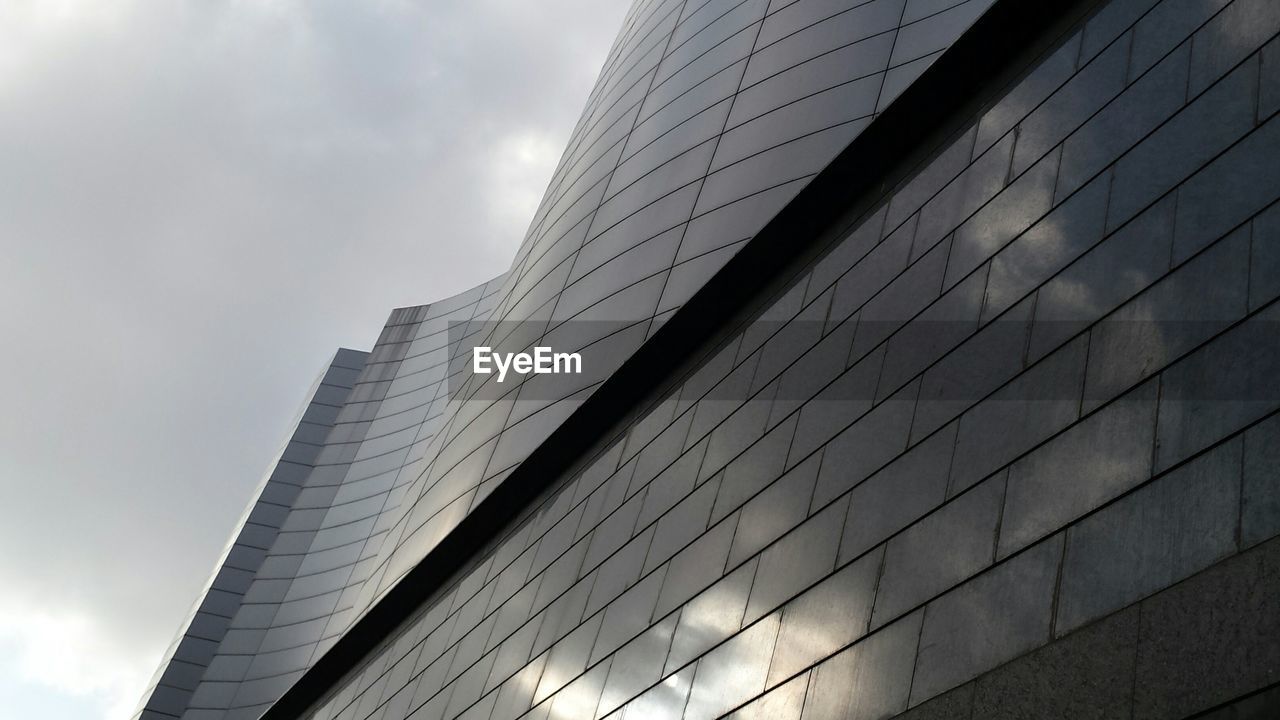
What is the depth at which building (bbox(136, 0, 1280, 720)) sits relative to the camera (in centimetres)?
668

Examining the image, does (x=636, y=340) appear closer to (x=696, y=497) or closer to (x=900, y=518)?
(x=696, y=497)

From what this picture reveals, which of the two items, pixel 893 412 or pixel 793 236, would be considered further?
pixel 793 236

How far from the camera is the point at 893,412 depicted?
32.2 feet

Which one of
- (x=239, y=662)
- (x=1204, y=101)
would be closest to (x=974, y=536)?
(x=1204, y=101)

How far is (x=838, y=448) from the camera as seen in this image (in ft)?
33.5

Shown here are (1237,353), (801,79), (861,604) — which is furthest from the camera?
(801,79)

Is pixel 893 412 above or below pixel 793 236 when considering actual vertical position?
below

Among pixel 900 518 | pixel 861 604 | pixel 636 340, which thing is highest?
pixel 636 340

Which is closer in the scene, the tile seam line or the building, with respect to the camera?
the building

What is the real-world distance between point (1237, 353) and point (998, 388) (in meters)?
1.99

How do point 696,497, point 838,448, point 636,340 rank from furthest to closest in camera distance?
point 636,340 < point 696,497 < point 838,448

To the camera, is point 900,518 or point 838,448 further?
point 838,448

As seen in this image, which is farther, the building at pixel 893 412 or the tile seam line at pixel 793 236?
the tile seam line at pixel 793 236

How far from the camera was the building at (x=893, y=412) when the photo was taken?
6680 millimetres
